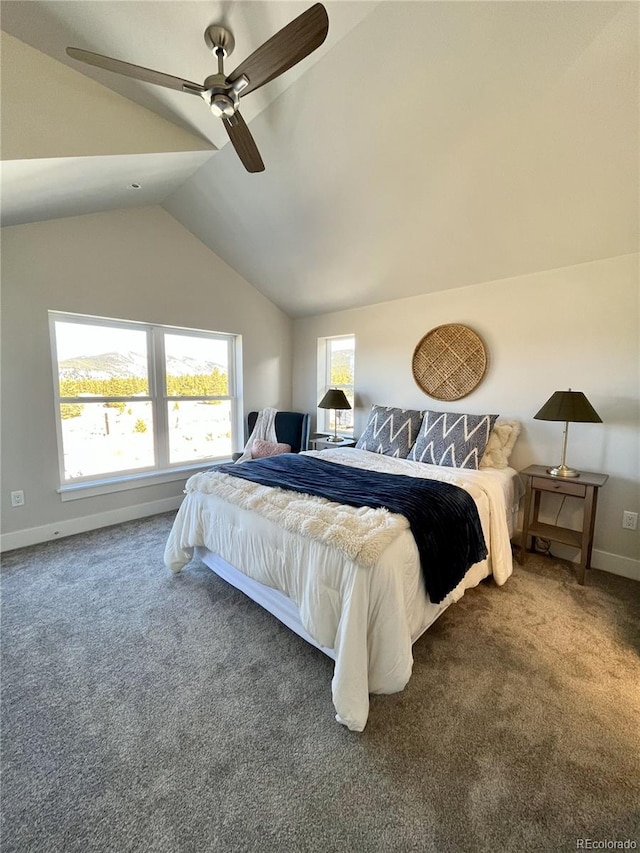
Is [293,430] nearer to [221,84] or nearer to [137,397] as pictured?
[137,397]

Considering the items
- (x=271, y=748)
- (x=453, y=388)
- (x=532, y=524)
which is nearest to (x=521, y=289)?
(x=453, y=388)

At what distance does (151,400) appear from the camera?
3514 millimetres

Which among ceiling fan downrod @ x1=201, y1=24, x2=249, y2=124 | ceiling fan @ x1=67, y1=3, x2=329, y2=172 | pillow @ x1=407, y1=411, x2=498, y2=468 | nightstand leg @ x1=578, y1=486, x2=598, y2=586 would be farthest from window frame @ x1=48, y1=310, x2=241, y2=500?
nightstand leg @ x1=578, y1=486, x2=598, y2=586

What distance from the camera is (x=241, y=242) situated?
3410mm

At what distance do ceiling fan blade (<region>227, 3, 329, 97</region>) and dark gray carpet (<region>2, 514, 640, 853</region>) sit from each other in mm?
2554

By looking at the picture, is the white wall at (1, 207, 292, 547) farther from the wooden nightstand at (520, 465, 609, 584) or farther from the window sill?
the wooden nightstand at (520, 465, 609, 584)

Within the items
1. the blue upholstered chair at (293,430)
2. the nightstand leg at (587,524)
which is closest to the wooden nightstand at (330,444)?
the blue upholstered chair at (293,430)

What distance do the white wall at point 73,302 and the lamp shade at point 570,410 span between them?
331 cm

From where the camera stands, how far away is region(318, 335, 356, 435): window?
4.14m

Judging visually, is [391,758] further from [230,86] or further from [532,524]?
[230,86]

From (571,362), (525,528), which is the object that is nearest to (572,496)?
(525,528)

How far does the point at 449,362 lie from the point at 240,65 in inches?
99.2

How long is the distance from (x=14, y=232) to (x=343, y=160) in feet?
8.22

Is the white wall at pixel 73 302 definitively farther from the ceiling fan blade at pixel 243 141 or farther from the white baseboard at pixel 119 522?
the ceiling fan blade at pixel 243 141
